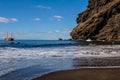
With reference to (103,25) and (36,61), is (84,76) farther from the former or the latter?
(103,25)

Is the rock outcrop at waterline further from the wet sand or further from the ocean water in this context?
the wet sand

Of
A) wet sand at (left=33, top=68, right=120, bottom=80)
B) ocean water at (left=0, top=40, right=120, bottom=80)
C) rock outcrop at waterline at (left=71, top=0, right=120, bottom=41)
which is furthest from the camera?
rock outcrop at waterline at (left=71, top=0, right=120, bottom=41)

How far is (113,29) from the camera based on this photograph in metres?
150

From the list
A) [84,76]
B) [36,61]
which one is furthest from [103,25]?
[84,76]

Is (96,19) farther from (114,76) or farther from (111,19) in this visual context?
(114,76)

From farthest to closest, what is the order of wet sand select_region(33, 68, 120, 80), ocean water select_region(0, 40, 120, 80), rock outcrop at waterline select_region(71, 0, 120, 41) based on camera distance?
rock outcrop at waterline select_region(71, 0, 120, 41) → ocean water select_region(0, 40, 120, 80) → wet sand select_region(33, 68, 120, 80)

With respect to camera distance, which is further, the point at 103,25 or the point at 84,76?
the point at 103,25

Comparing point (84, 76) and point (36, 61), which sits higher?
point (36, 61)

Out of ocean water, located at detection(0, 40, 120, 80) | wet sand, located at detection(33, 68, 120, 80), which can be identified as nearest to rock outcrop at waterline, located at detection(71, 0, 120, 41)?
ocean water, located at detection(0, 40, 120, 80)

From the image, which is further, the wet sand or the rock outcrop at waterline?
the rock outcrop at waterline

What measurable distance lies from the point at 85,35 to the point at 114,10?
23102mm

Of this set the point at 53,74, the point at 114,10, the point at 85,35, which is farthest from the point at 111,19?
the point at 53,74

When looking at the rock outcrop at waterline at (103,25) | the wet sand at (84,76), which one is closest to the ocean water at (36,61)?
the wet sand at (84,76)

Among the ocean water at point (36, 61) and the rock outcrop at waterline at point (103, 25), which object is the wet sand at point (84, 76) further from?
the rock outcrop at waterline at point (103, 25)
